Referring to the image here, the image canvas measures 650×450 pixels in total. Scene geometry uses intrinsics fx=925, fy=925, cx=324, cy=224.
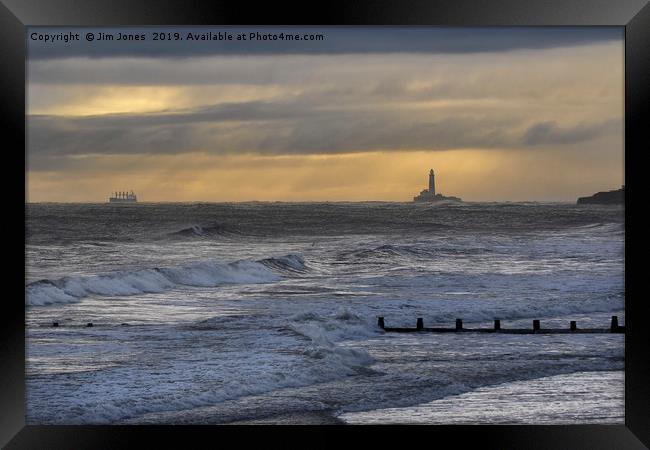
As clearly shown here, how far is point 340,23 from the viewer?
560cm

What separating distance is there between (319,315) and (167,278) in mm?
4920

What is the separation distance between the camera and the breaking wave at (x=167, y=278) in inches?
568

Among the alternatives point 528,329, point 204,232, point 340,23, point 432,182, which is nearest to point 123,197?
point 432,182

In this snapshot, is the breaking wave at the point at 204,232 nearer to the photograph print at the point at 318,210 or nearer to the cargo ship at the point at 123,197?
the photograph print at the point at 318,210

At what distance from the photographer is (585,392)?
328 inches

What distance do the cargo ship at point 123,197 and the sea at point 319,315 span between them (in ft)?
2.11

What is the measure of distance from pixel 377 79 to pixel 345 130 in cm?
118

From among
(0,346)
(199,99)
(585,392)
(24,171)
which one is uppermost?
(199,99)

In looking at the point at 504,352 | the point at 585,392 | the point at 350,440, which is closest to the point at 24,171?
the point at 350,440

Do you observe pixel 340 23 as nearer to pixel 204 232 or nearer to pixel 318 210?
pixel 318 210

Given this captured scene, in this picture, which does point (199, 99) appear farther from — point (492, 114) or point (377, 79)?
point (492, 114)

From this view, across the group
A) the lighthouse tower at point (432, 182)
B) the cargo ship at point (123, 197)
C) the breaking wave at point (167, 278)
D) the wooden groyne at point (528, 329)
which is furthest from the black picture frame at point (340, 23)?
the cargo ship at point (123, 197)

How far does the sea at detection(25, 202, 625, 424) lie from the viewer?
320 inches

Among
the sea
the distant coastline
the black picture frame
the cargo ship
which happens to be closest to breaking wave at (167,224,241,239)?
the sea
